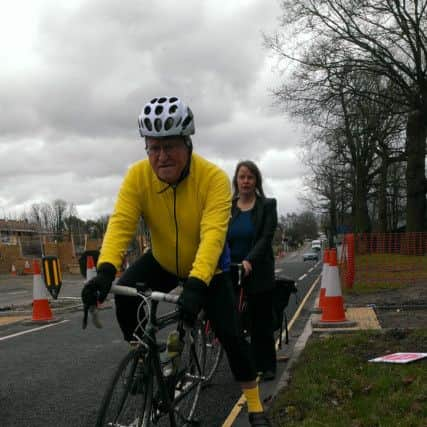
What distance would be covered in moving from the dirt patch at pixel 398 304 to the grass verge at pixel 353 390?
1.95 m

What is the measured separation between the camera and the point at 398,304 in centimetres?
1009

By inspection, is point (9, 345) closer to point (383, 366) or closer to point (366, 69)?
point (383, 366)

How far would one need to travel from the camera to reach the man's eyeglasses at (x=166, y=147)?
11.2ft

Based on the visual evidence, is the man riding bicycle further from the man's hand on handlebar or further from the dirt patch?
the dirt patch

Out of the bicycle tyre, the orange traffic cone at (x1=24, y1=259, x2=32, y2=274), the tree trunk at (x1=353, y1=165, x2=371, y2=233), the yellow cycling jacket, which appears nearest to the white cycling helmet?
the yellow cycling jacket

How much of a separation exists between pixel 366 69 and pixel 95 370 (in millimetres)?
21204

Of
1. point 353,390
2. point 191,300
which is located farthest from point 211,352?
point 191,300

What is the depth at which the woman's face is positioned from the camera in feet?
17.6

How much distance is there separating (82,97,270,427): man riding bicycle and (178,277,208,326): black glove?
20 centimetres

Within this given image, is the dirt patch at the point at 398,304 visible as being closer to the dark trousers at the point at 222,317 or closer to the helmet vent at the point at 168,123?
the dark trousers at the point at 222,317

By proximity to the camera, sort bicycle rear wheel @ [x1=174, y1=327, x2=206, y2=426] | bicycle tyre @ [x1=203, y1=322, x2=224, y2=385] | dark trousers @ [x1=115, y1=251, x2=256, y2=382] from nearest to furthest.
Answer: dark trousers @ [x1=115, y1=251, x2=256, y2=382] → bicycle rear wheel @ [x1=174, y1=327, x2=206, y2=426] → bicycle tyre @ [x1=203, y1=322, x2=224, y2=385]

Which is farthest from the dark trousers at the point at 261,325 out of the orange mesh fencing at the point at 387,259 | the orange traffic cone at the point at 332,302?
the orange mesh fencing at the point at 387,259

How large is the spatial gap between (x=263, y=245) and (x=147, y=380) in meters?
2.22

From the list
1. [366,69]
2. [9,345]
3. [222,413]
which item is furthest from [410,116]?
[222,413]
